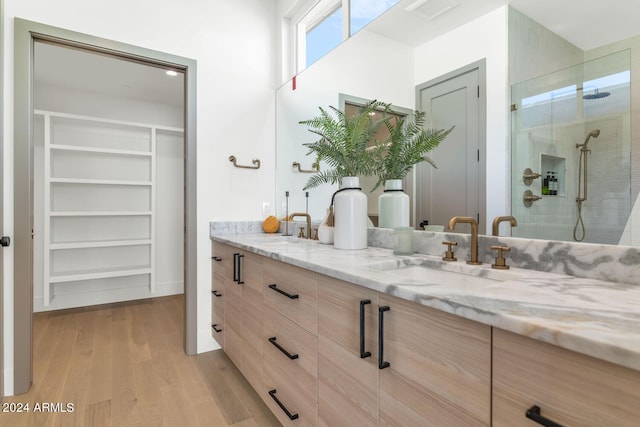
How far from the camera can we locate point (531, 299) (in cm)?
72

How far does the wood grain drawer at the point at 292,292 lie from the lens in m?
1.20

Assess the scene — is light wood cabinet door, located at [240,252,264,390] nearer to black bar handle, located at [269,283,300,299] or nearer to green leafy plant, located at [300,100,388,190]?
black bar handle, located at [269,283,300,299]

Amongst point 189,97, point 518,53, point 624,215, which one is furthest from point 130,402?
point 518,53

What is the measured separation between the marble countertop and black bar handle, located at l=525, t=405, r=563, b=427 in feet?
0.42

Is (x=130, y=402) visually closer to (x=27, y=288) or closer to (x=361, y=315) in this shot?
(x=27, y=288)

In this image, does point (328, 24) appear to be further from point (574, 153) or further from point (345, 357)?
point (345, 357)

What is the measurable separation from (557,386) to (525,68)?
1056 millimetres

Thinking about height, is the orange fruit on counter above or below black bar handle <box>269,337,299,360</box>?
above

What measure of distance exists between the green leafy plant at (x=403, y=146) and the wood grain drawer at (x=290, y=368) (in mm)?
848

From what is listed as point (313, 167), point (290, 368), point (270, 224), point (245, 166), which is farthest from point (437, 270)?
point (245, 166)

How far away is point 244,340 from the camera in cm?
182

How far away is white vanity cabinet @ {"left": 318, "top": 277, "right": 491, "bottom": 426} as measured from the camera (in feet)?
2.22

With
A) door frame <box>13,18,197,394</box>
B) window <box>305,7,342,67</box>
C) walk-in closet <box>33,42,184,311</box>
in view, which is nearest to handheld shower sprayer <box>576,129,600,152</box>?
window <box>305,7,342,67</box>

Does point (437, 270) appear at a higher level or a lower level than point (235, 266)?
higher
